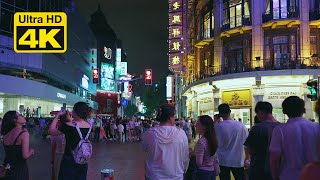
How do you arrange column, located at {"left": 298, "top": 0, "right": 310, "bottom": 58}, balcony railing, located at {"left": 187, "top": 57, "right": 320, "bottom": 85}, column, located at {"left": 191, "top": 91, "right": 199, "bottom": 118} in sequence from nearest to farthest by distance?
balcony railing, located at {"left": 187, "top": 57, "right": 320, "bottom": 85} < column, located at {"left": 298, "top": 0, "right": 310, "bottom": 58} < column, located at {"left": 191, "top": 91, "right": 199, "bottom": 118}

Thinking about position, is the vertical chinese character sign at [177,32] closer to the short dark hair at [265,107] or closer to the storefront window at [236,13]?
the storefront window at [236,13]

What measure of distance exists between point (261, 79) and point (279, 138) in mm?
29693

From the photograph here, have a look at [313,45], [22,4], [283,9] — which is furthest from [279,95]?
[22,4]

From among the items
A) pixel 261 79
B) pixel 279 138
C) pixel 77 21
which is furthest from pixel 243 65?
pixel 77 21

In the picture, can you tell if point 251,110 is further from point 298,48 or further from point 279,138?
point 279,138

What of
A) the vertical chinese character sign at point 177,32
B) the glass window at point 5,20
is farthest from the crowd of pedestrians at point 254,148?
the glass window at point 5,20

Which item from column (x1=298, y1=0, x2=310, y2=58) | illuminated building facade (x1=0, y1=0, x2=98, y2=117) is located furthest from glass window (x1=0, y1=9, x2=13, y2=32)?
column (x1=298, y1=0, x2=310, y2=58)

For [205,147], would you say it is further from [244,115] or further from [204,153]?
[244,115]

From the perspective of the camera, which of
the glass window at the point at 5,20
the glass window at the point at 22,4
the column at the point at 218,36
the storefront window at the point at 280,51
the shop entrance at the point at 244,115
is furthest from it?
the glass window at the point at 22,4

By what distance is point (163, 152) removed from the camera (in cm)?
528

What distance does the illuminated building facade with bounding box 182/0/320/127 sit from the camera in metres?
33.0

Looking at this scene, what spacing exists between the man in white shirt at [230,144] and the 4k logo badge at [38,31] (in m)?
3.03

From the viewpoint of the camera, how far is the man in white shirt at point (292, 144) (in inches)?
185

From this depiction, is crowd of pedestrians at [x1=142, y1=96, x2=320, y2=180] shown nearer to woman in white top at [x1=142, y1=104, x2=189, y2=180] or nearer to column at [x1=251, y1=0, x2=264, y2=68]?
woman in white top at [x1=142, y1=104, x2=189, y2=180]
